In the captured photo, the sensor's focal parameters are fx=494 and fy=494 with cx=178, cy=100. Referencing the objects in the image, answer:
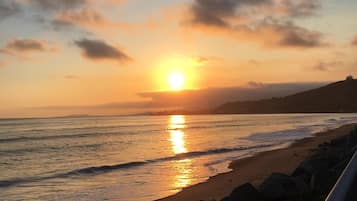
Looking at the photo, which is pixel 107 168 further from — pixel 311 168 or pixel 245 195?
pixel 245 195

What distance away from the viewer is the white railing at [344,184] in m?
6.79

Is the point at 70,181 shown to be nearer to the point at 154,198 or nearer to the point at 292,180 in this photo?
the point at 154,198

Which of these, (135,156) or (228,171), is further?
(135,156)

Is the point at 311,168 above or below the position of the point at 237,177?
above

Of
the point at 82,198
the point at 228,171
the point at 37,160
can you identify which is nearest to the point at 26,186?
the point at 82,198

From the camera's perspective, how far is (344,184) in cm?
823

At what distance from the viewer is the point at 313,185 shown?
12391 mm

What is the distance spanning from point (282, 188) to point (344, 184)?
11.3ft

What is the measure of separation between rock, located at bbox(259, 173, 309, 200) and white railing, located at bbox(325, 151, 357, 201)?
4.86 feet

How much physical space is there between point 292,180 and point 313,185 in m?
0.87

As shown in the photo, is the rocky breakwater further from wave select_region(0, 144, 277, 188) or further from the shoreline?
wave select_region(0, 144, 277, 188)

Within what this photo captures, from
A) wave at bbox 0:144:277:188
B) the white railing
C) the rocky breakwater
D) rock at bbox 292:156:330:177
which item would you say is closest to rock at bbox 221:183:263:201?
the rocky breakwater

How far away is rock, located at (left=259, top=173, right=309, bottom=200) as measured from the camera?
11.5 m

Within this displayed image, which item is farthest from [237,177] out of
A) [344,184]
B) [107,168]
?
[344,184]
